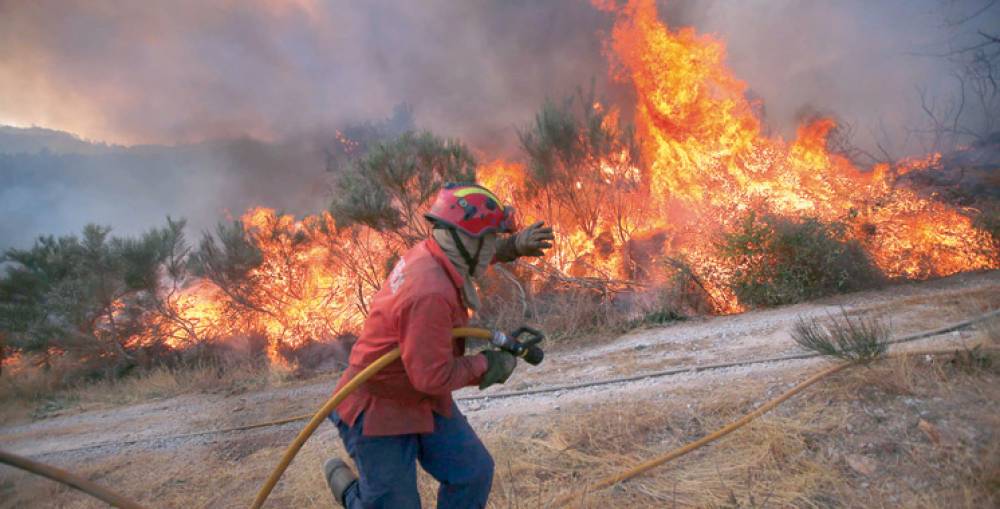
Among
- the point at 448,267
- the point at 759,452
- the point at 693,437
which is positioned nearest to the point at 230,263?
the point at 693,437

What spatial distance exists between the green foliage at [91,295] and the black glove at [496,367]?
45.1ft

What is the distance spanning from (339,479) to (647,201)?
39.6 feet

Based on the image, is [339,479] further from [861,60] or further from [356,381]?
[861,60]

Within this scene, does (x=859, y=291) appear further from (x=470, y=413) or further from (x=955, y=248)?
(x=470, y=413)

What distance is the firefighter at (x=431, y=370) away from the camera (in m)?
2.08

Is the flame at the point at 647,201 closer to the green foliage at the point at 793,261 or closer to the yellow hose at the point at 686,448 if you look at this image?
the green foliage at the point at 793,261

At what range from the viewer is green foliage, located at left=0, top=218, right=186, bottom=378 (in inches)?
499

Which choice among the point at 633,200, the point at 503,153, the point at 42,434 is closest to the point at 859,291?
the point at 633,200

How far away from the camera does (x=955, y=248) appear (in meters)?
8.67

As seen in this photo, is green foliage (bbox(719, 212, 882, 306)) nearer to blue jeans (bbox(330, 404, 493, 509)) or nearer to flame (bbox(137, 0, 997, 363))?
flame (bbox(137, 0, 997, 363))

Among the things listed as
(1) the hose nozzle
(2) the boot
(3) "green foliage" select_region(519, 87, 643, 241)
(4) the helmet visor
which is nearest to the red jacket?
(1) the hose nozzle

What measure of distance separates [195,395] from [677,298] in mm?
8926

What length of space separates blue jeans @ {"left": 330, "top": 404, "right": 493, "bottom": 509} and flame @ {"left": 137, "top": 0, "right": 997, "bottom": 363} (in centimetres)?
906

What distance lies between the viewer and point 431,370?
203 cm
